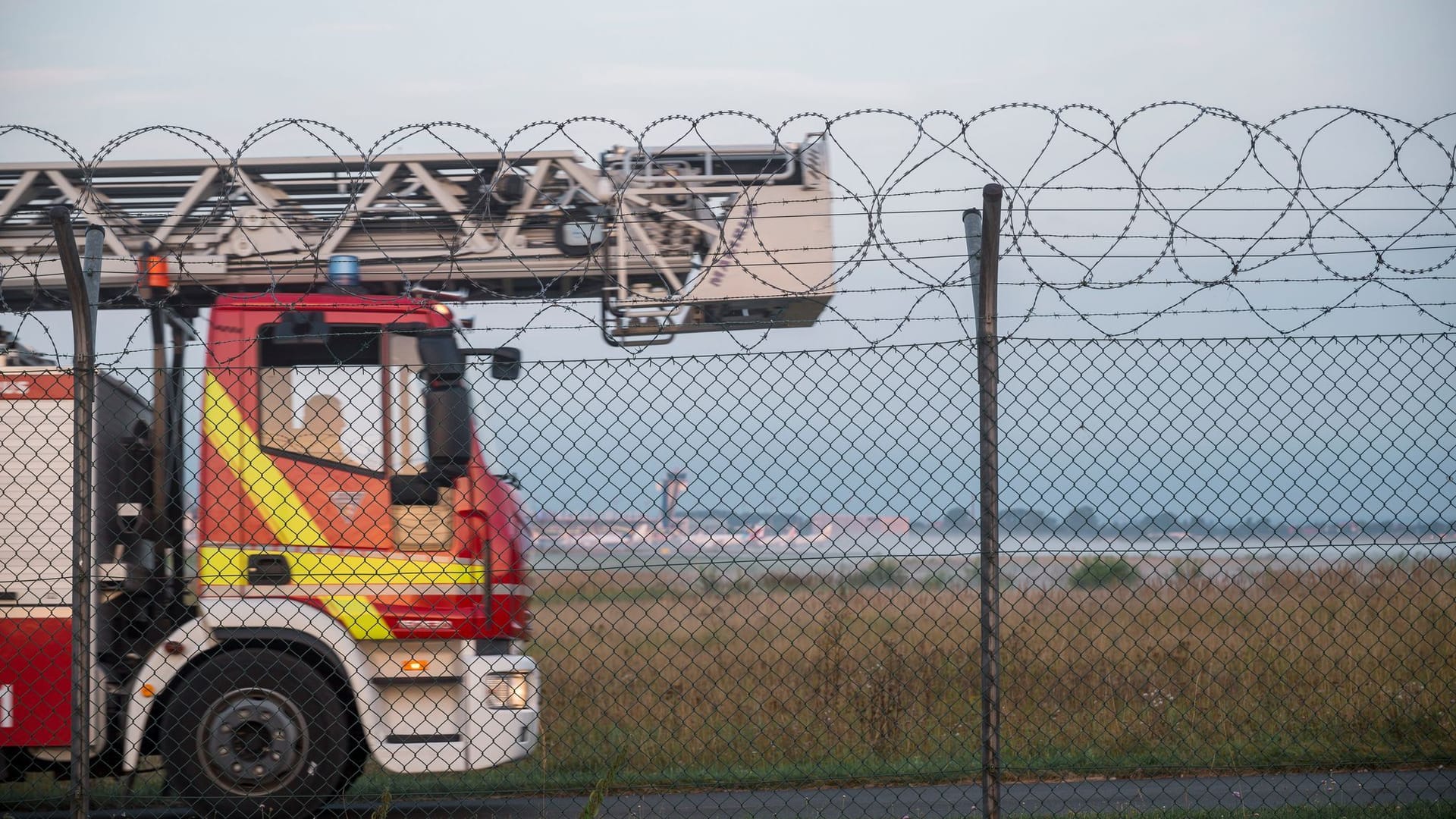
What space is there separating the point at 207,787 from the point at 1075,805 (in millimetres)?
4465

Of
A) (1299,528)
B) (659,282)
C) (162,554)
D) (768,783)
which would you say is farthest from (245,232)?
(1299,528)

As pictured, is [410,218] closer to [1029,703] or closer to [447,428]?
[447,428]

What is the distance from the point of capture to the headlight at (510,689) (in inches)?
226

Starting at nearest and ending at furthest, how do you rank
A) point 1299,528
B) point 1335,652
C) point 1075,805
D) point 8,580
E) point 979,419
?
point 979,419, point 1299,528, point 8,580, point 1075,805, point 1335,652

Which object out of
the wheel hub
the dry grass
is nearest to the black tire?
the wheel hub

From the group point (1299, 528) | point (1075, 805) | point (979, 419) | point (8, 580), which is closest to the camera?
point (979, 419)

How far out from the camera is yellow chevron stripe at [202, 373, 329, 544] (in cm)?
564

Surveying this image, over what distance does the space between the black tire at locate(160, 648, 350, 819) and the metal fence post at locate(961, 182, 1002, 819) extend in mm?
3164

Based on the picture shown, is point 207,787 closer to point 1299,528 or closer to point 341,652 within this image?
point 341,652

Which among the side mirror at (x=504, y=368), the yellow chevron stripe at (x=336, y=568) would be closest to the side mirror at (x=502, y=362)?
the side mirror at (x=504, y=368)

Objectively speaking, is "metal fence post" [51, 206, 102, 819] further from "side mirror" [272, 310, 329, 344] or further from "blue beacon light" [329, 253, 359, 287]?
"blue beacon light" [329, 253, 359, 287]

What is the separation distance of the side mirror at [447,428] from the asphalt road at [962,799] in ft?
5.82

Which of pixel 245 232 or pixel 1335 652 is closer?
pixel 245 232

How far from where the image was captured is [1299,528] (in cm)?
445
